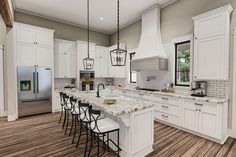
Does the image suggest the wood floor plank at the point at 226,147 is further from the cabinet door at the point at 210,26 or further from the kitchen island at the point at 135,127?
the cabinet door at the point at 210,26

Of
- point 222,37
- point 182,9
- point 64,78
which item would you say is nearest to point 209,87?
point 222,37

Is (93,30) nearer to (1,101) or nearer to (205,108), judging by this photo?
(1,101)

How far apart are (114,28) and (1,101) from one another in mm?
5621

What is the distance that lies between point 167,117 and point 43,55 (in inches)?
190

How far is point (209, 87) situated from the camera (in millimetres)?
3396

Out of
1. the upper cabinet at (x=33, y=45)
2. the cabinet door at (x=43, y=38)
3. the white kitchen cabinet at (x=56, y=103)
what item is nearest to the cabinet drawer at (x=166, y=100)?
the white kitchen cabinet at (x=56, y=103)

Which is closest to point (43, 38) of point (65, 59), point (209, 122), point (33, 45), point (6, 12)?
point (33, 45)

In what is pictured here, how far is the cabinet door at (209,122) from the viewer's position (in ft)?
9.24

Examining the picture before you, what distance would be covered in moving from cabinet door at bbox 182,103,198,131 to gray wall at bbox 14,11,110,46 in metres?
5.37

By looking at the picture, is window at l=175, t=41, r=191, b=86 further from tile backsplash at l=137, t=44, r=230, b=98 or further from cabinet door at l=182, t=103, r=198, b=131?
cabinet door at l=182, t=103, r=198, b=131

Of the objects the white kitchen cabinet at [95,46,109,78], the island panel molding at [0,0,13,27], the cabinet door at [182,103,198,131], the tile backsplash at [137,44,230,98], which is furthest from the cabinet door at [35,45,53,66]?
the cabinet door at [182,103,198,131]

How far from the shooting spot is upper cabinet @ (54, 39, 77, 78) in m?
5.33

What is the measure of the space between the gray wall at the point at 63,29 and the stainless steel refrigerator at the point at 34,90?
1.88m

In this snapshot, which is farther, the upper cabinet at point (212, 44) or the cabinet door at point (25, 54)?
the cabinet door at point (25, 54)
